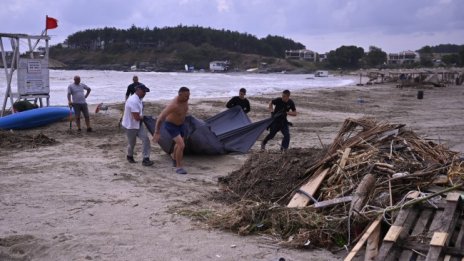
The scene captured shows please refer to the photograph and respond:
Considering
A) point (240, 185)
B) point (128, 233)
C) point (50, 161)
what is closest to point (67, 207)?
point (128, 233)

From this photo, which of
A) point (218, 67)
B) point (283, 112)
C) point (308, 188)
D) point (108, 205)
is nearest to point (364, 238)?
point (308, 188)

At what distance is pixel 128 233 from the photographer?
5723mm

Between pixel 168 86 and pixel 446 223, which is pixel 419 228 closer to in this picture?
pixel 446 223

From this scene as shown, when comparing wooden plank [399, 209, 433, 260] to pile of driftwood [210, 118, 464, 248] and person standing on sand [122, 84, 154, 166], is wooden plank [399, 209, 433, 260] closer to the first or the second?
pile of driftwood [210, 118, 464, 248]

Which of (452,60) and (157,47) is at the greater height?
(157,47)

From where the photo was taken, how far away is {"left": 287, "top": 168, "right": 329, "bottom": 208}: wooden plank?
6.23 m

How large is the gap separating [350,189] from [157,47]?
145 metres

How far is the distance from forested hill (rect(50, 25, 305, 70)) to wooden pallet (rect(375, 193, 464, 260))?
12543cm

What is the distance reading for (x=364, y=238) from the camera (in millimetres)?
5062

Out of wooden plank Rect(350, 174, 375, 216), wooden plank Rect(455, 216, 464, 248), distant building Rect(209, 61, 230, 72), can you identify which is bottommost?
wooden plank Rect(455, 216, 464, 248)

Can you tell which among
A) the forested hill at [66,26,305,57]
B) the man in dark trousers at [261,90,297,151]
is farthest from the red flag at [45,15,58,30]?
the forested hill at [66,26,305,57]

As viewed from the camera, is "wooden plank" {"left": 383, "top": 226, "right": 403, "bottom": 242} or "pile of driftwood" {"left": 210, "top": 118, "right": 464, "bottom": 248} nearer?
"wooden plank" {"left": 383, "top": 226, "right": 403, "bottom": 242}

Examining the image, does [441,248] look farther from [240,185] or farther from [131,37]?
[131,37]

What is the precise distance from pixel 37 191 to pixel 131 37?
144 metres
